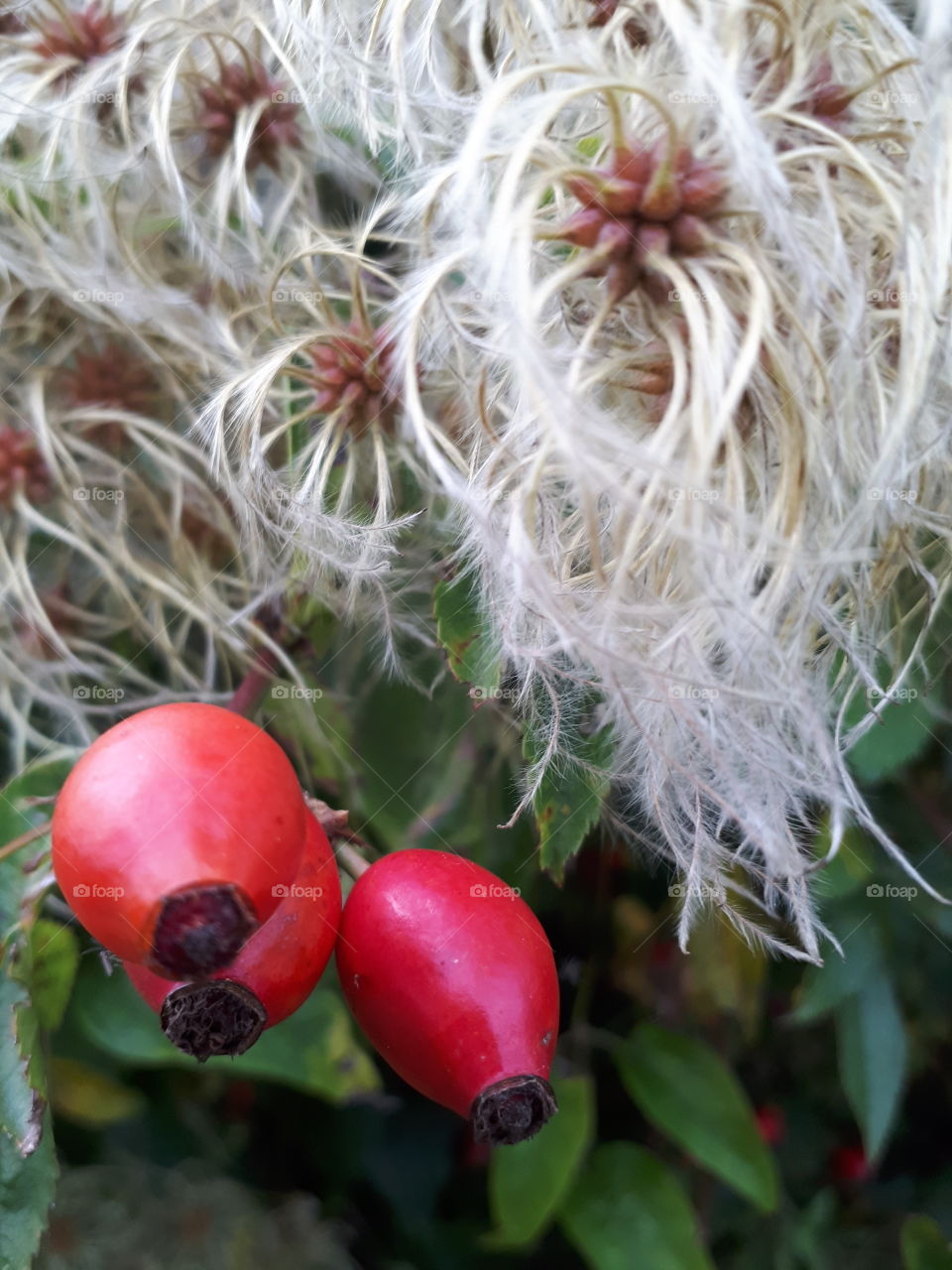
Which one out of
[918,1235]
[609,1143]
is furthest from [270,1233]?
[918,1235]

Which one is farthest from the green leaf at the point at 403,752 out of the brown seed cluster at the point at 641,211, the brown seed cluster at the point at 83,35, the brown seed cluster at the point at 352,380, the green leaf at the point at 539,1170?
the brown seed cluster at the point at 83,35

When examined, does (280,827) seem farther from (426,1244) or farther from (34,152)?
(426,1244)

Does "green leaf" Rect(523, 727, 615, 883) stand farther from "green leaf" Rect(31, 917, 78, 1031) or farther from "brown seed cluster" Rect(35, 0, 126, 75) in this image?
"brown seed cluster" Rect(35, 0, 126, 75)

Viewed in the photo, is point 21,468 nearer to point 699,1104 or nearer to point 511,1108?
point 511,1108

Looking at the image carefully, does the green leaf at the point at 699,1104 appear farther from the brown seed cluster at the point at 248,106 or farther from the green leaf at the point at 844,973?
the brown seed cluster at the point at 248,106

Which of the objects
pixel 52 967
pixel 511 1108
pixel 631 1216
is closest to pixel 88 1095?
pixel 52 967
